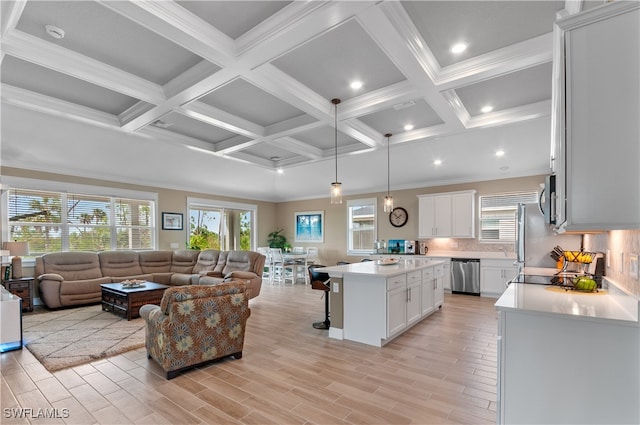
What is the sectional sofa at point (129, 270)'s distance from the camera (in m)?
5.46

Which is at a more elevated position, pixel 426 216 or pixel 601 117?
pixel 601 117

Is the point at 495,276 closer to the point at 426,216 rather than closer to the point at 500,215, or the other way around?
the point at 500,215

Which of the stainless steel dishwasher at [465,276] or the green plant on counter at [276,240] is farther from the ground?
the green plant on counter at [276,240]

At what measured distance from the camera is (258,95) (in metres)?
4.27

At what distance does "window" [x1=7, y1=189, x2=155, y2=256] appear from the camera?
5.87m

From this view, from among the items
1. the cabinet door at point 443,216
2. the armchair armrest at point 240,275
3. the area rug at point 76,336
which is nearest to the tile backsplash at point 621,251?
the cabinet door at point 443,216

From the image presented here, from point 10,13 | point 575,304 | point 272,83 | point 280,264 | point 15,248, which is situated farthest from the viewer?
point 280,264

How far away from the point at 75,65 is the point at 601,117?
14.3 feet

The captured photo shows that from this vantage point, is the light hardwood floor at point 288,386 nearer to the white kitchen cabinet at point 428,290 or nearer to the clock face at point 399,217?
the white kitchen cabinet at point 428,290

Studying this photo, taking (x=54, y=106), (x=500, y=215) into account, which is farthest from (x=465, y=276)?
(x=54, y=106)

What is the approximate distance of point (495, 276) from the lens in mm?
6430

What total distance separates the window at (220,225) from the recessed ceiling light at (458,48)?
723 centimetres

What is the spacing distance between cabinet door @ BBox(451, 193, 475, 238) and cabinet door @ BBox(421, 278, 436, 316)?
2356 millimetres

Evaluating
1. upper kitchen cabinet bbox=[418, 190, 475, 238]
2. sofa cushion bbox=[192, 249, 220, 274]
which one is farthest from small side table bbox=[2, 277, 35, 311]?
upper kitchen cabinet bbox=[418, 190, 475, 238]
